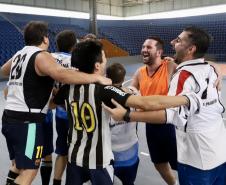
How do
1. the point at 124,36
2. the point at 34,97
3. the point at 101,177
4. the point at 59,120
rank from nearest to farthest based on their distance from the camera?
the point at 101,177 → the point at 34,97 → the point at 59,120 → the point at 124,36

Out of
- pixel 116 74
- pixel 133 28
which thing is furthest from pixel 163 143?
pixel 133 28

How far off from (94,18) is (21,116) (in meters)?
15.7

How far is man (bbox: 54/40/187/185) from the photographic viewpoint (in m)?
1.91

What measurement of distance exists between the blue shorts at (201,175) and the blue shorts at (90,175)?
484mm

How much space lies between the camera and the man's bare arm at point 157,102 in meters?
1.77

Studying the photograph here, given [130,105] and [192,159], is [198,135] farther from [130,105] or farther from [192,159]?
[130,105]

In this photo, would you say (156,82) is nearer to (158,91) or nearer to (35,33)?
(158,91)

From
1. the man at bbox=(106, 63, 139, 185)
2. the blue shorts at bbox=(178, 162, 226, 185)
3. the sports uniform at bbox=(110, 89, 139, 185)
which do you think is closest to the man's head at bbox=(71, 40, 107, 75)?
the man at bbox=(106, 63, 139, 185)

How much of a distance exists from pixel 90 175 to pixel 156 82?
142cm

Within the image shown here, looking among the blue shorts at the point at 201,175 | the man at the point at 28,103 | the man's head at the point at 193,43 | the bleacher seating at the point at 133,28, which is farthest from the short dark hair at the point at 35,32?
the bleacher seating at the point at 133,28

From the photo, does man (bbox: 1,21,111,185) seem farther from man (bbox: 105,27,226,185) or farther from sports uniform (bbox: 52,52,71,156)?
man (bbox: 105,27,226,185)

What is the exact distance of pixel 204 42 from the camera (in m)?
2.01

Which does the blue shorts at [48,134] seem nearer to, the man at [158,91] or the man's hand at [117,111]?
the man at [158,91]

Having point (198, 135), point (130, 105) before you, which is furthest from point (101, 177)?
point (198, 135)
